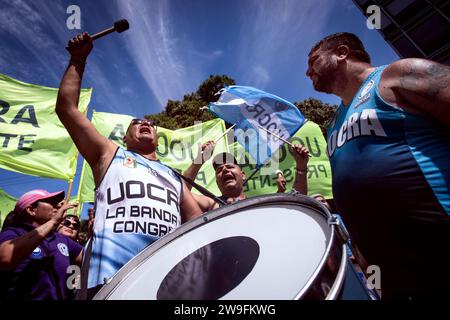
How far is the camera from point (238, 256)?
95 cm

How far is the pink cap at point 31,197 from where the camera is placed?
8.16 feet

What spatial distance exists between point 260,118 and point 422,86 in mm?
3275

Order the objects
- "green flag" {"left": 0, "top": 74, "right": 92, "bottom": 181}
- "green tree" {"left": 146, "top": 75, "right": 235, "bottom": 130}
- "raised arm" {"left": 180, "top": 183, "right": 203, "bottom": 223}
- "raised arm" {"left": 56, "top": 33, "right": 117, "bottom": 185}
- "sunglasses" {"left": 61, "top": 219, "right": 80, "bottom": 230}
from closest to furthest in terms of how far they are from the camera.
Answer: "raised arm" {"left": 56, "top": 33, "right": 117, "bottom": 185} < "raised arm" {"left": 180, "top": 183, "right": 203, "bottom": 223} < "sunglasses" {"left": 61, "top": 219, "right": 80, "bottom": 230} < "green flag" {"left": 0, "top": 74, "right": 92, "bottom": 181} < "green tree" {"left": 146, "top": 75, "right": 235, "bottom": 130}

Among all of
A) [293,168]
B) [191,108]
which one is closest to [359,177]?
[293,168]

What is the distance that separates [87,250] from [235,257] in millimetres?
958

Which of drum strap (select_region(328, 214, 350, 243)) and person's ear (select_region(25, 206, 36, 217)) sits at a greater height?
person's ear (select_region(25, 206, 36, 217))

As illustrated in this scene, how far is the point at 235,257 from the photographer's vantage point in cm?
96

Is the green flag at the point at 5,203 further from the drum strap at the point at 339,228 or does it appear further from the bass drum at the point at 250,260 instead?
the drum strap at the point at 339,228

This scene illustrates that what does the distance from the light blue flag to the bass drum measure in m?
3.08

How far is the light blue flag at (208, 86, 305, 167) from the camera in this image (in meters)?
4.24

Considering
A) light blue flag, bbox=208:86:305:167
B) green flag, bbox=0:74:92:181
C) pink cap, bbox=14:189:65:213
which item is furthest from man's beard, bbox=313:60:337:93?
green flag, bbox=0:74:92:181

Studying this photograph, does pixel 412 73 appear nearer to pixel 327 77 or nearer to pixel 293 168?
pixel 327 77

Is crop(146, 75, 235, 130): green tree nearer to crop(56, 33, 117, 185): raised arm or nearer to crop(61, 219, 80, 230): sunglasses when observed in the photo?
crop(61, 219, 80, 230): sunglasses
